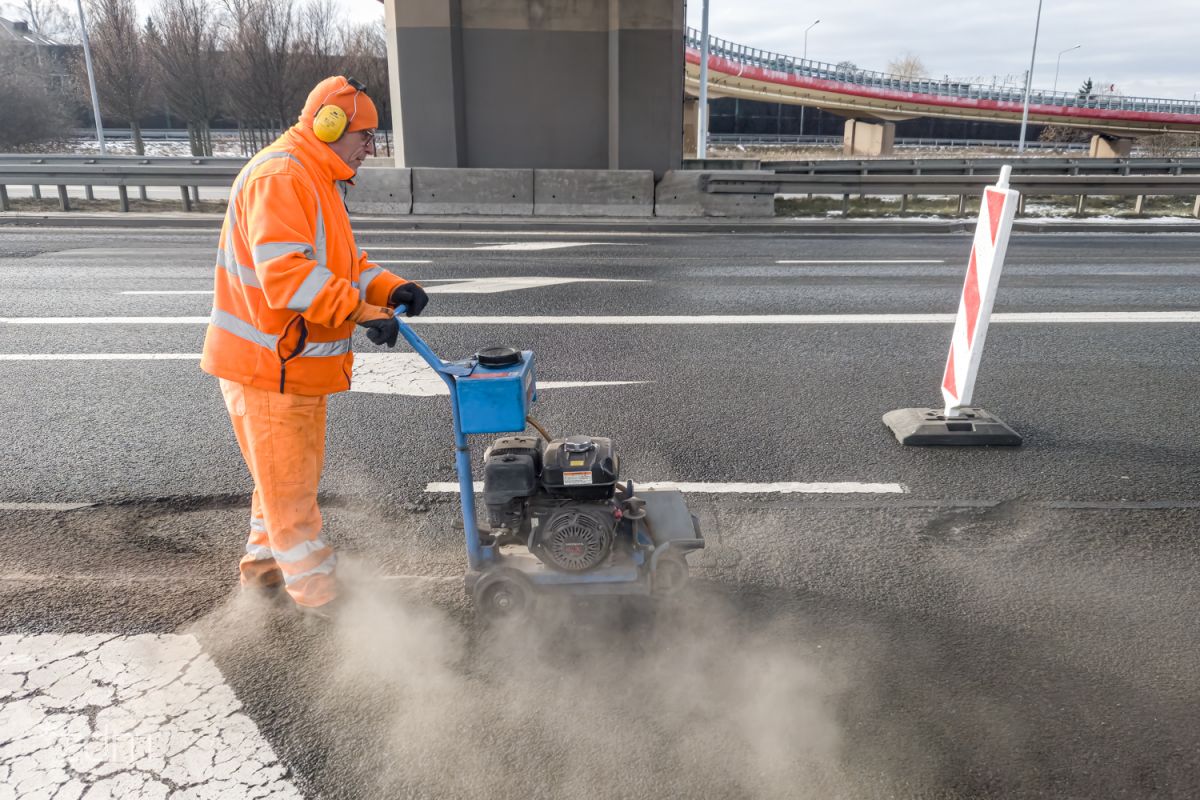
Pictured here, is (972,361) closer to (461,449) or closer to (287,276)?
(461,449)

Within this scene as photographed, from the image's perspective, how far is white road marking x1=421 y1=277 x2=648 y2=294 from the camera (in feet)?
30.4

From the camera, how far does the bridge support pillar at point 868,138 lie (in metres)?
53.8

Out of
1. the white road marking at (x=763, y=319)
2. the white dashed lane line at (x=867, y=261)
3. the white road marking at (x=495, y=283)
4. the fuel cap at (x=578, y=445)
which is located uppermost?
the fuel cap at (x=578, y=445)

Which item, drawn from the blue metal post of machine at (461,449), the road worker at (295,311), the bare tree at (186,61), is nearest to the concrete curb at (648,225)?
the road worker at (295,311)

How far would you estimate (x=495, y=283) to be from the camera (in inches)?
381

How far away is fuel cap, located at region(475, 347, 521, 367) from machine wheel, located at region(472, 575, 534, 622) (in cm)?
80

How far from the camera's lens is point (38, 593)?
3441 mm

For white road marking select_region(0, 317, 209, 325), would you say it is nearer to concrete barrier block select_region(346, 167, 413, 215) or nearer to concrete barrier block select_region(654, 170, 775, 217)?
concrete barrier block select_region(346, 167, 413, 215)

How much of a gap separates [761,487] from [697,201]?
1279 cm

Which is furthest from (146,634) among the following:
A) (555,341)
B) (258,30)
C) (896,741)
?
(258,30)

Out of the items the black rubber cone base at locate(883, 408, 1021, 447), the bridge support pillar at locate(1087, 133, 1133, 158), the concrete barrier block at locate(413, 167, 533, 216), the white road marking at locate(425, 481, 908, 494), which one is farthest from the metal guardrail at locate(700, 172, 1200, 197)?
the bridge support pillar at locate(1087, 133, 1133, 158)

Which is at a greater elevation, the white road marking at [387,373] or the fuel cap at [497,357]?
the fuel cap at [497,357]

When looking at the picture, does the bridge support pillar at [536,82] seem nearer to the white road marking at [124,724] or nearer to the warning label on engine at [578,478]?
the warning label on engine at [578,478]

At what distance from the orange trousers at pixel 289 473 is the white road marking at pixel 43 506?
1.45 metres
